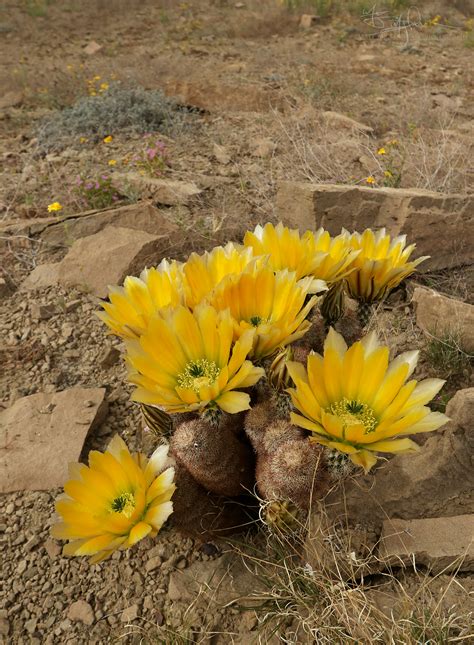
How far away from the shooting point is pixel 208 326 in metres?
1.08

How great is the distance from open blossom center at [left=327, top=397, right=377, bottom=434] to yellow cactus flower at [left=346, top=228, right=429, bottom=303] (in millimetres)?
347

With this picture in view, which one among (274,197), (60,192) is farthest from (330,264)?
(60,192)

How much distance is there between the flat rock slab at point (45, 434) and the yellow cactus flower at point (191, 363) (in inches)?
30.3

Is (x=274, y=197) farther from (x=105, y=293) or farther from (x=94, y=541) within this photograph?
(x=94, y=541)

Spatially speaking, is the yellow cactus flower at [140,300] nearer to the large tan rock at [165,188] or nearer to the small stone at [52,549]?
the small stone at [52,549]

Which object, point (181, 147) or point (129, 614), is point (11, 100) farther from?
point (129, 614)

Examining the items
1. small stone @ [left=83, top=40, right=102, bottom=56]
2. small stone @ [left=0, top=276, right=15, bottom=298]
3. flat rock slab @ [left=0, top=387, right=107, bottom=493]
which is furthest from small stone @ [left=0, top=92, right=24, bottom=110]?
flat rock slab @ [left=0, top=387, right=107, bottom=493]

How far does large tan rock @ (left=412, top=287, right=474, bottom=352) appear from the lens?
2025 millimetres

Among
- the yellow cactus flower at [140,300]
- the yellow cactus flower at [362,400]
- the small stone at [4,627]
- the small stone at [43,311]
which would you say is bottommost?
the small stone at [4,627]

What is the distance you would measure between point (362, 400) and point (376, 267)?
1.13 ft

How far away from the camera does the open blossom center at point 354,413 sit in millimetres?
1032

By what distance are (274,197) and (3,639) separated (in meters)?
2.55

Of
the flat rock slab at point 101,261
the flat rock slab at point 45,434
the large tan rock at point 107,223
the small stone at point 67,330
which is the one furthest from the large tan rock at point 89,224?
the flat rock slab at point 45,434

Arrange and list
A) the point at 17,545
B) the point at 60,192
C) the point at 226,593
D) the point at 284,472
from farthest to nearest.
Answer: the point at 60,192 < the point at 17,545 < the point at 226,593 < the point at 284,472
